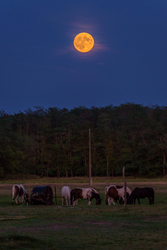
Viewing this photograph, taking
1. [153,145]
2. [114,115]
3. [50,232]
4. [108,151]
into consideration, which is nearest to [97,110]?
[114,115]

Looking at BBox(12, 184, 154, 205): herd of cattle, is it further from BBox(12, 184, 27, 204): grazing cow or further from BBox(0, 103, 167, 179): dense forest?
BBox(0, 103, 167, 179): dense forest

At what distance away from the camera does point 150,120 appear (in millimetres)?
65188

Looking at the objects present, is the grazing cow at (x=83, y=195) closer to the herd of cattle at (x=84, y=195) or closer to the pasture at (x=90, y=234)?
the herd of cattle at (x=84, y=195)

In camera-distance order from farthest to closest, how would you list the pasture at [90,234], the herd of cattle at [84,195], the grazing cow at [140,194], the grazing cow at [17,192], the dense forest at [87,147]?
the dense forest at [87,147] < the grazing cow at [17,192] < the herd of cattle at [84,195] < the grazing cow at [140,194] < the pasture at [90,234]

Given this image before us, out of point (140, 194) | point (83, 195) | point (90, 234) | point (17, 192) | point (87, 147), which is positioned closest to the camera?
point (90, 234)

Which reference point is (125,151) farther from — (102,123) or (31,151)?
(31,151)

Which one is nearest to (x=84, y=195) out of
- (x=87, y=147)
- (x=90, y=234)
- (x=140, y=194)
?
(x=140, y=194)

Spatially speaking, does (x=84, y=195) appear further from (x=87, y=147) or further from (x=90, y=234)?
(x=87, y=147)

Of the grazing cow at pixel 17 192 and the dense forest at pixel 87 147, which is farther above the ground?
the dense forest at pixel 87 147

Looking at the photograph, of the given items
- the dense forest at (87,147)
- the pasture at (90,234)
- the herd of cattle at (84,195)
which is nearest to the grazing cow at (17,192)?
the herd of cattle at (84,195)

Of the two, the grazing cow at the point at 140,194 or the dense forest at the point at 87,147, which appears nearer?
the grazing cow at the point at 140,194

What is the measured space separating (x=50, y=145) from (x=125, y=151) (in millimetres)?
16606

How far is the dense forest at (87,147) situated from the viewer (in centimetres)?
5909

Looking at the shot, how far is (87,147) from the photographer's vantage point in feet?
215
